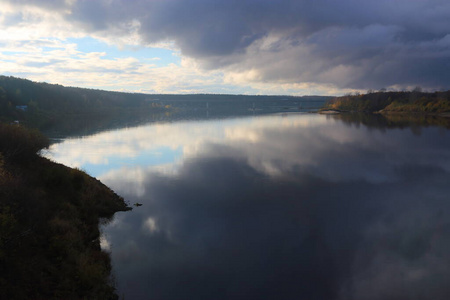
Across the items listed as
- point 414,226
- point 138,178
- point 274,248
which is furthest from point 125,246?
point 414,226

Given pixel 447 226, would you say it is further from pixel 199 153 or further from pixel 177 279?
pixel 199 153

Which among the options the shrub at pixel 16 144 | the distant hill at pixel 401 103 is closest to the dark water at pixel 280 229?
the shrub at pixel 16 144

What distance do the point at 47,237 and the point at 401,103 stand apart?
6422 inches

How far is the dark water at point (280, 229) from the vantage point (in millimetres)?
11797

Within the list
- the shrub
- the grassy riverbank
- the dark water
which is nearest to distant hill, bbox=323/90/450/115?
the dark water

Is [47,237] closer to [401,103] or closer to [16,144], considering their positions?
[16,144]

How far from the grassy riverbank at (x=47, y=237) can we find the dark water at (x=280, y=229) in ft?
4.15

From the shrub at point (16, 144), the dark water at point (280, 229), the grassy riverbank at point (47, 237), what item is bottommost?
the dark water at point (280, 229)

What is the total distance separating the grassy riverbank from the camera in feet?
29.4

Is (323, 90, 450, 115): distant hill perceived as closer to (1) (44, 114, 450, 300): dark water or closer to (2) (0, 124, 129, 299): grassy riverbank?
(1) (44, 114, 450, 300): dark water

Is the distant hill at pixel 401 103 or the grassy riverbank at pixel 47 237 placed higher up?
the distant hill at pixel 401 103

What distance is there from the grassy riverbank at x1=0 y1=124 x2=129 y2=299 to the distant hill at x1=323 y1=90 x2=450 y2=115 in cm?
13302

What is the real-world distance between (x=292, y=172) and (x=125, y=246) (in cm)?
1801

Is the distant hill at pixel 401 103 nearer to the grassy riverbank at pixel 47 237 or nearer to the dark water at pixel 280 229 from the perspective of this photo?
the dark water at pixel 280 229
